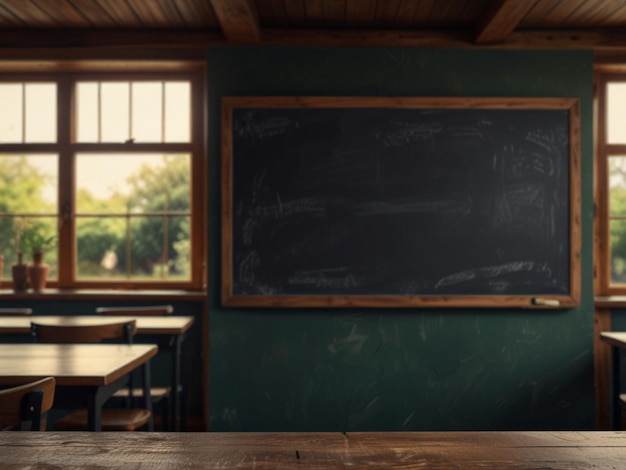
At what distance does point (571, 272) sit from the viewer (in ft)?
12.4

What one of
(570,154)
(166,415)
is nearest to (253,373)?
(166,415)

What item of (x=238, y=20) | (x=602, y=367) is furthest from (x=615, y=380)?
(x=238, y=20)

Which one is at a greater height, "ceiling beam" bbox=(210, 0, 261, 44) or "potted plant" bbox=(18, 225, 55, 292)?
"ceiling beam" bbox=(210, 0, 261, 44)

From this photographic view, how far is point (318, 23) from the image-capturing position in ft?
12.6

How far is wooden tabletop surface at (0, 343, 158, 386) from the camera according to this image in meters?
2.00

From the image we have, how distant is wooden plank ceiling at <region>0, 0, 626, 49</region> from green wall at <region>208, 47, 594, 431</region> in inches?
7.9

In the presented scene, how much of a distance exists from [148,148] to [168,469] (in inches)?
141

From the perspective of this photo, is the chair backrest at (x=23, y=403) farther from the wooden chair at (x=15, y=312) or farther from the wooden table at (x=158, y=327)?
the wooden chair at (x=15, y=312)

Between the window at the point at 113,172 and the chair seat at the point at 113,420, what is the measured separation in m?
1.59

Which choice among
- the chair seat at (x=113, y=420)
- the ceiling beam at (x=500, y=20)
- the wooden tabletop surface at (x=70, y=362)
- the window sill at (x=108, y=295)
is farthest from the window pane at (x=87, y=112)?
the ceiling beam at (x=500, y=20)

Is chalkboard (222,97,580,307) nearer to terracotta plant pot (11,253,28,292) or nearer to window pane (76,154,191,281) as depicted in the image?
window pane (76,154,191,281)

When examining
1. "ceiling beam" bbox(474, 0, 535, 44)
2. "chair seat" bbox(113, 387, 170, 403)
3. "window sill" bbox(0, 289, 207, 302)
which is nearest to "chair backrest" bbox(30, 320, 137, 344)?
"chair seat" bbox(113, 387, 170, 403)

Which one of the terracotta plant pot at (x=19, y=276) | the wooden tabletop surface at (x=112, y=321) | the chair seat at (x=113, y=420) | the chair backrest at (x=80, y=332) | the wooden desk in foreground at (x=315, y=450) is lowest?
the chair seat at (x=113, y=420)

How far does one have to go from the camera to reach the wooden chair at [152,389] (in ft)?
11.1
